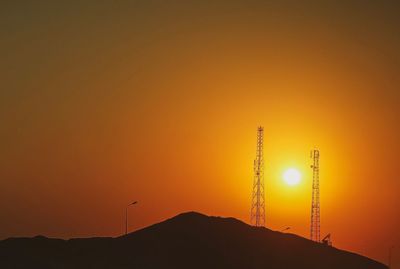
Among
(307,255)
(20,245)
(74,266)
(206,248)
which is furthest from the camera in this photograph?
(307,255)

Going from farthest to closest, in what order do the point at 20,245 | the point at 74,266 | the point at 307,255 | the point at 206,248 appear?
the point at 307,255 < the point at 206,248 < the point at 20,245 < the point at 74,266

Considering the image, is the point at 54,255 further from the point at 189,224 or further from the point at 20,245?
the point at 189,224

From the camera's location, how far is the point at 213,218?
161375 mm

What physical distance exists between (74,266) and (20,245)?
13.3 meters

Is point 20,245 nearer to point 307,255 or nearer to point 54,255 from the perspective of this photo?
point 54,255

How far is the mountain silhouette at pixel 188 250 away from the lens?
132000 millimetres

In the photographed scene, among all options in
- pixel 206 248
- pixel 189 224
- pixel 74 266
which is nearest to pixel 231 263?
pixel 206 248

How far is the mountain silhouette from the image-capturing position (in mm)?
132000

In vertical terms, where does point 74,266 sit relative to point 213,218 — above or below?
below

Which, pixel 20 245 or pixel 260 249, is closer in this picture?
pixel 20 245

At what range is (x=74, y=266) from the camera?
127 meters

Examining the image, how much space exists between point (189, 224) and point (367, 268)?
35749 millimetres

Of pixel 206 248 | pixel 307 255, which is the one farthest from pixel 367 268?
A: pixel 206 248

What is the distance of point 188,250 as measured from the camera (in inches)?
5748
